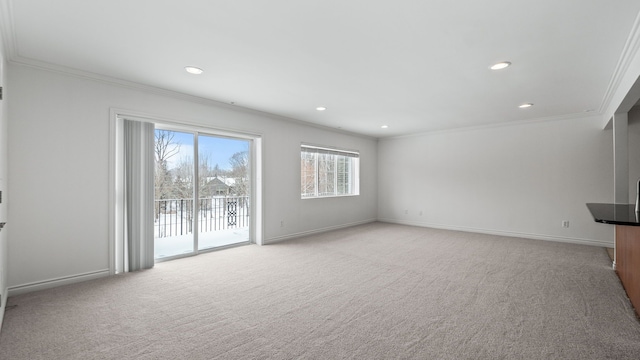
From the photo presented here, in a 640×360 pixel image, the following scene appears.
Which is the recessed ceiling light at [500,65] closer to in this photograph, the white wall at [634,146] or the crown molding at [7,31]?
the white wall at [634,146]

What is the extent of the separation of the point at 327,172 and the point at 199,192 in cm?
315

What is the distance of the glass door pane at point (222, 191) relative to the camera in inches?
187

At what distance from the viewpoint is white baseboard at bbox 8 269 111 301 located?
2977mm

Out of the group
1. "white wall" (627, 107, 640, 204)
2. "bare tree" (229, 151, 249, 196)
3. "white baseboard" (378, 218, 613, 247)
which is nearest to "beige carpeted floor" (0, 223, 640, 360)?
"white baseboard" (378, 218, 613, 247)

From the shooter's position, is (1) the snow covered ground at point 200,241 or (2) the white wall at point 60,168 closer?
(2) the white wall at point 60,168

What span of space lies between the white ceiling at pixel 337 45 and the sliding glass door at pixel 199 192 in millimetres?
915

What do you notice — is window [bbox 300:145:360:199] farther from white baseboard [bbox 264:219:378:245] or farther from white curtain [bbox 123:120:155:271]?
white curtain [bbox 123:120:155:271]

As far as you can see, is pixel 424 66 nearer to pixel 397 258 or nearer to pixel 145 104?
pixel 397 258

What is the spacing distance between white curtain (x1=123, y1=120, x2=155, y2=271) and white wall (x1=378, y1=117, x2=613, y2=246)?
5893 mm

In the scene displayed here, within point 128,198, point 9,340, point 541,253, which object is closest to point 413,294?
point 541,253

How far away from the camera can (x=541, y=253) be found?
15.3ft

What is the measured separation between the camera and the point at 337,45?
2643mm

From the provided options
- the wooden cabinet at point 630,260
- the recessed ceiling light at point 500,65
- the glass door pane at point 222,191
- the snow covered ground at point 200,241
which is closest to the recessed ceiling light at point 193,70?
the glass door pane at point 222,191

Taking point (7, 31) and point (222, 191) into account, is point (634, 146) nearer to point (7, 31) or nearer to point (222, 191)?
point (222, 191)
